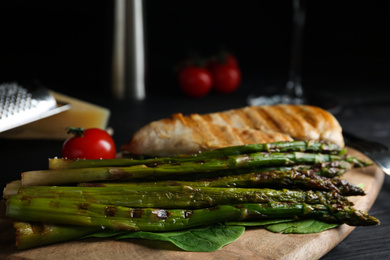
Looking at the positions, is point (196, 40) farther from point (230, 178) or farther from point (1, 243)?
point (1, 243)

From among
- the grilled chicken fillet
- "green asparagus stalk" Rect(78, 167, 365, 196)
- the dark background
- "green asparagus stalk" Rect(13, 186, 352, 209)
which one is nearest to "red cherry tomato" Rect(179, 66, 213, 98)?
the dark background

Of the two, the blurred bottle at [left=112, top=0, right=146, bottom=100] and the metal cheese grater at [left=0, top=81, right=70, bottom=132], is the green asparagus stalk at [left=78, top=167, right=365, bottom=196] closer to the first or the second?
the metal cheese grater at [left=0, top=81, right=70, bottom=132]

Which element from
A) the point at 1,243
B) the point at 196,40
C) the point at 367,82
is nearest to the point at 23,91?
the point at 1,243

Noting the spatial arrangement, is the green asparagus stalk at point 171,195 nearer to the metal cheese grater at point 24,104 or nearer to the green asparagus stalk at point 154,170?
the green asparagus stalk at point 154,170

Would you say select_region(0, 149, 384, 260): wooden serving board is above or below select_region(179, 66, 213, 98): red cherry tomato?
below

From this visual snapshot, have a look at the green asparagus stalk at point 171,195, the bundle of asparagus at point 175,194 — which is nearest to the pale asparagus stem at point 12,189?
the bundle of asparagus at point 175,194
